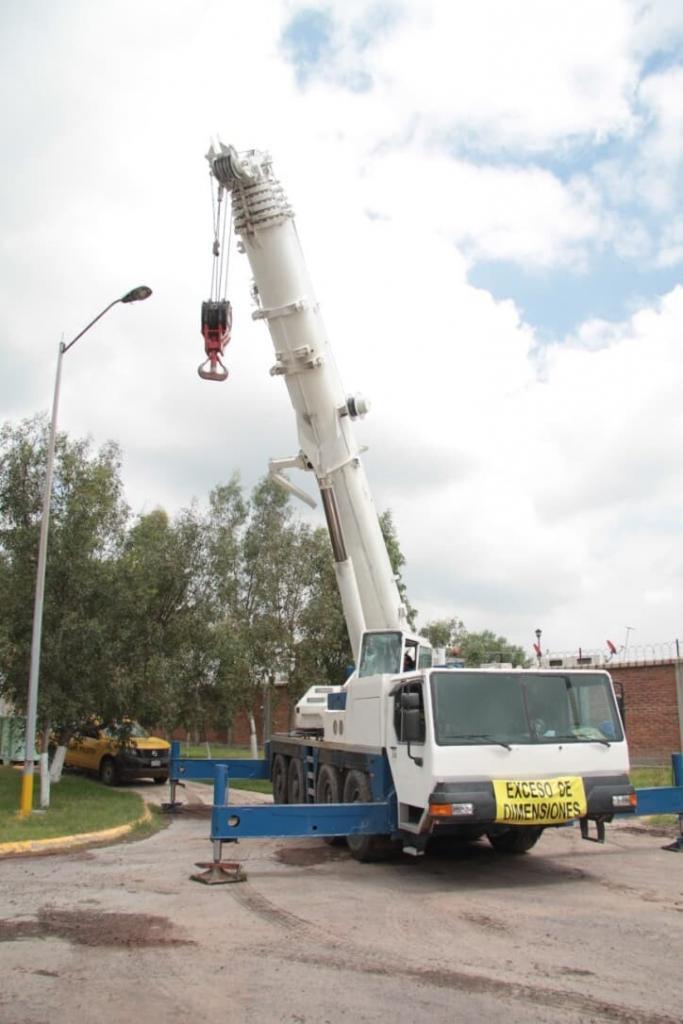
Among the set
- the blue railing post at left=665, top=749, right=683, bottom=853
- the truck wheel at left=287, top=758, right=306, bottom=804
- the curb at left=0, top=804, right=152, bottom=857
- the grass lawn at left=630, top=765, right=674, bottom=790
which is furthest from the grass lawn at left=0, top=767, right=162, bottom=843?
the grass lawn at left=630, top=765, right=674, bottom=790

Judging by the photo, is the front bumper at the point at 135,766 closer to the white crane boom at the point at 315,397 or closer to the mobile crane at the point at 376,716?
the mobile crane at the point at 376,716

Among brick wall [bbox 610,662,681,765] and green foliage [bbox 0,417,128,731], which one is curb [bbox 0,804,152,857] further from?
brick wall [bbox 610,662,681,765]

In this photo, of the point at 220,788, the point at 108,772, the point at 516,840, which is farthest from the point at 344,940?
the point at 108,772

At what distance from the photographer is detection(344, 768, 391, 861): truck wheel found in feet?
33.5

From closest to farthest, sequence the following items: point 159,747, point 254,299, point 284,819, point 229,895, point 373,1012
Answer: point 373,1012 → point 229,895 → point 284,819 → point 254,299 → point 159,747

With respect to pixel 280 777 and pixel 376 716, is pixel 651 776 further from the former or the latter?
pixel 376 716

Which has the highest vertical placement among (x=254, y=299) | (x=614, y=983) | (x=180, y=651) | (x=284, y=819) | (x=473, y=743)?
(x=254, y=299)

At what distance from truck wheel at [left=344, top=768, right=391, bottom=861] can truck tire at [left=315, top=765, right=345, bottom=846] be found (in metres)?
0.57

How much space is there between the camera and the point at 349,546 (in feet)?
41.8

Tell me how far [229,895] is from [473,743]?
8.82 feet

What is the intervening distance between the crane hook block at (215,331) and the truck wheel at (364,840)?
17.9 ft

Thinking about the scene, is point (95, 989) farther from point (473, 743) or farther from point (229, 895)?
point (473, 743)

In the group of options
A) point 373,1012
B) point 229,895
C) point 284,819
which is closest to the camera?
point 373,1012

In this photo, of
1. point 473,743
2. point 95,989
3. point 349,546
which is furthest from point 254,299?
point 95,989
